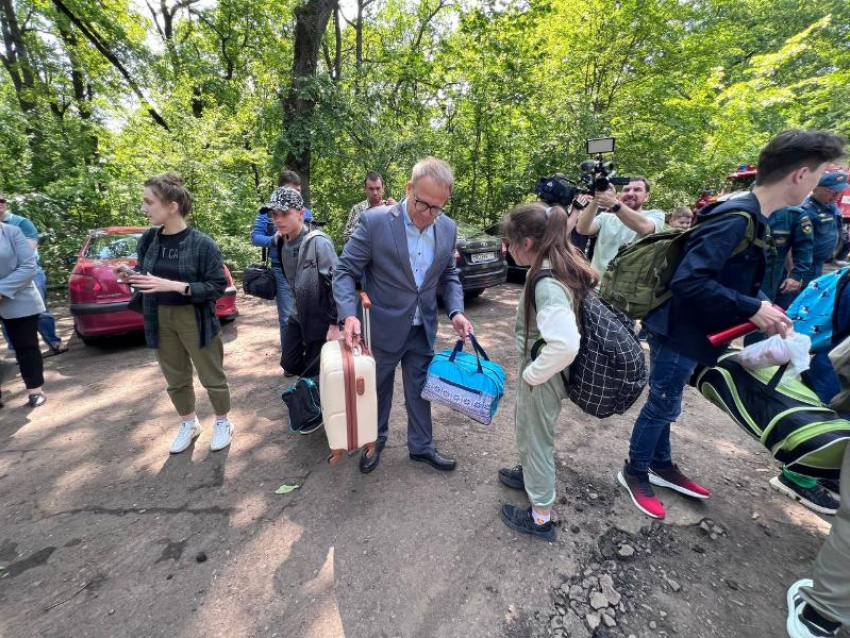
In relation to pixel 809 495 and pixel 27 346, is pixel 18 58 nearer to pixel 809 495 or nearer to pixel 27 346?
pixel 27 346

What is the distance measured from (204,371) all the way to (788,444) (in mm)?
3520

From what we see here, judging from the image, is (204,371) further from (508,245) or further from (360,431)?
(508,245)

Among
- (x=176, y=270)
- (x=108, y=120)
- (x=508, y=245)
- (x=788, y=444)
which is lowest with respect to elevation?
(x=788, y=444)

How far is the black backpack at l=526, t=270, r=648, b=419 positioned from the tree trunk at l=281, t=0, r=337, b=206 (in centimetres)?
740

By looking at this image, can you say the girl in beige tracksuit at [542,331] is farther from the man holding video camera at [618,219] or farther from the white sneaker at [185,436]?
the white sneaker at [185,436]

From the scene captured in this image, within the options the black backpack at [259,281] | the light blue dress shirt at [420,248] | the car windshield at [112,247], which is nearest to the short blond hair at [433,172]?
the light blue dress shirt at [420,248]

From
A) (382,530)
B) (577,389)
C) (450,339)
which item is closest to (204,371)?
(382,530)

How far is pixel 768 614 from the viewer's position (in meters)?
1.72

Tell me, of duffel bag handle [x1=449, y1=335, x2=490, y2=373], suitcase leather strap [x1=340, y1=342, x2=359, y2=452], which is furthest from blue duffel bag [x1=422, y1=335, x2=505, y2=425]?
suitcase leather strap [x1=340, y1=342, x2=359, y2=452]

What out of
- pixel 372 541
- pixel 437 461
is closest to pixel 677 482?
pixel 437 461

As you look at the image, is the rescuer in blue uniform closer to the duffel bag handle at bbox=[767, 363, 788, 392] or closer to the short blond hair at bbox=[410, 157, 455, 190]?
the duffel bag handle at bbox=[767, 363, 788, 392]

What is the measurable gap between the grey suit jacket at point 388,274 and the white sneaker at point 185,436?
1.87 m

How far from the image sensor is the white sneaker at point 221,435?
9.62 ft

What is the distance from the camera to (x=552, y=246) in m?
1.79
